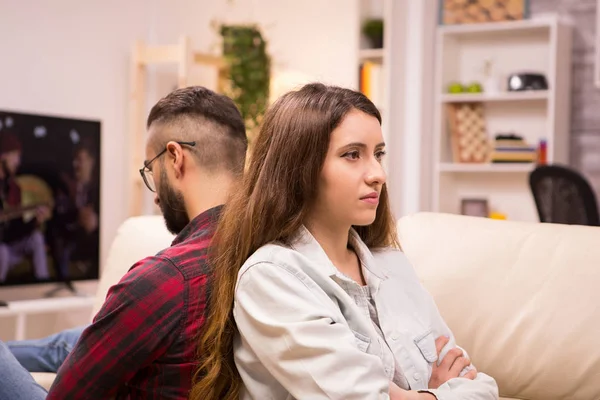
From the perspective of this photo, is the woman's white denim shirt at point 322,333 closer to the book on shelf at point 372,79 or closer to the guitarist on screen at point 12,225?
the guitarist on screen at point 12,225

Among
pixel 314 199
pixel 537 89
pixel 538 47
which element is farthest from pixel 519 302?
pixel 538 47

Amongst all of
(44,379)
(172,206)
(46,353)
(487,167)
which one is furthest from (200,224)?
(487,167)

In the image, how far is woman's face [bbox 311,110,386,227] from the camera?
1.49 meters

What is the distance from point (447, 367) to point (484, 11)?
3.96m

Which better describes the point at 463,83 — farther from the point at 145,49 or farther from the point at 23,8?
the point at 23,8

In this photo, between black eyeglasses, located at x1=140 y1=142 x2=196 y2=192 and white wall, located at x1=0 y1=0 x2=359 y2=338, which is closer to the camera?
black eyeglasses, located at x1=140 y1=142 x2=196 y2=192

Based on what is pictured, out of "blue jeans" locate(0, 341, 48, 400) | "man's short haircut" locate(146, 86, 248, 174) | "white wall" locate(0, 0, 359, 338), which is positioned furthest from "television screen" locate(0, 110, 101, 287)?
"man's short haircut" locate(146, 86, 248, 174)

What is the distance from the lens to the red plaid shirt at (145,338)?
1476mm

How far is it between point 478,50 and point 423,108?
0.57m

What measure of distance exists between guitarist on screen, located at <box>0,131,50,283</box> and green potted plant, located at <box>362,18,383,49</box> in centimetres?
227

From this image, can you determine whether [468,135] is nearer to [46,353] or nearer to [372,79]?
[372,79]

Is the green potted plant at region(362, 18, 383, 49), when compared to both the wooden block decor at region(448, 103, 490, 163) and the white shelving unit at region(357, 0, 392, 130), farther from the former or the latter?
the wooden block decor at region(448, 103, 490, 163)

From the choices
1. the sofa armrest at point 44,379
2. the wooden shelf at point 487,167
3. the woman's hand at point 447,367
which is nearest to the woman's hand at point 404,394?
the woman's hand at point 447,367

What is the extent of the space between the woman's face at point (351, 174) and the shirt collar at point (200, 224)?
0.26 meters
